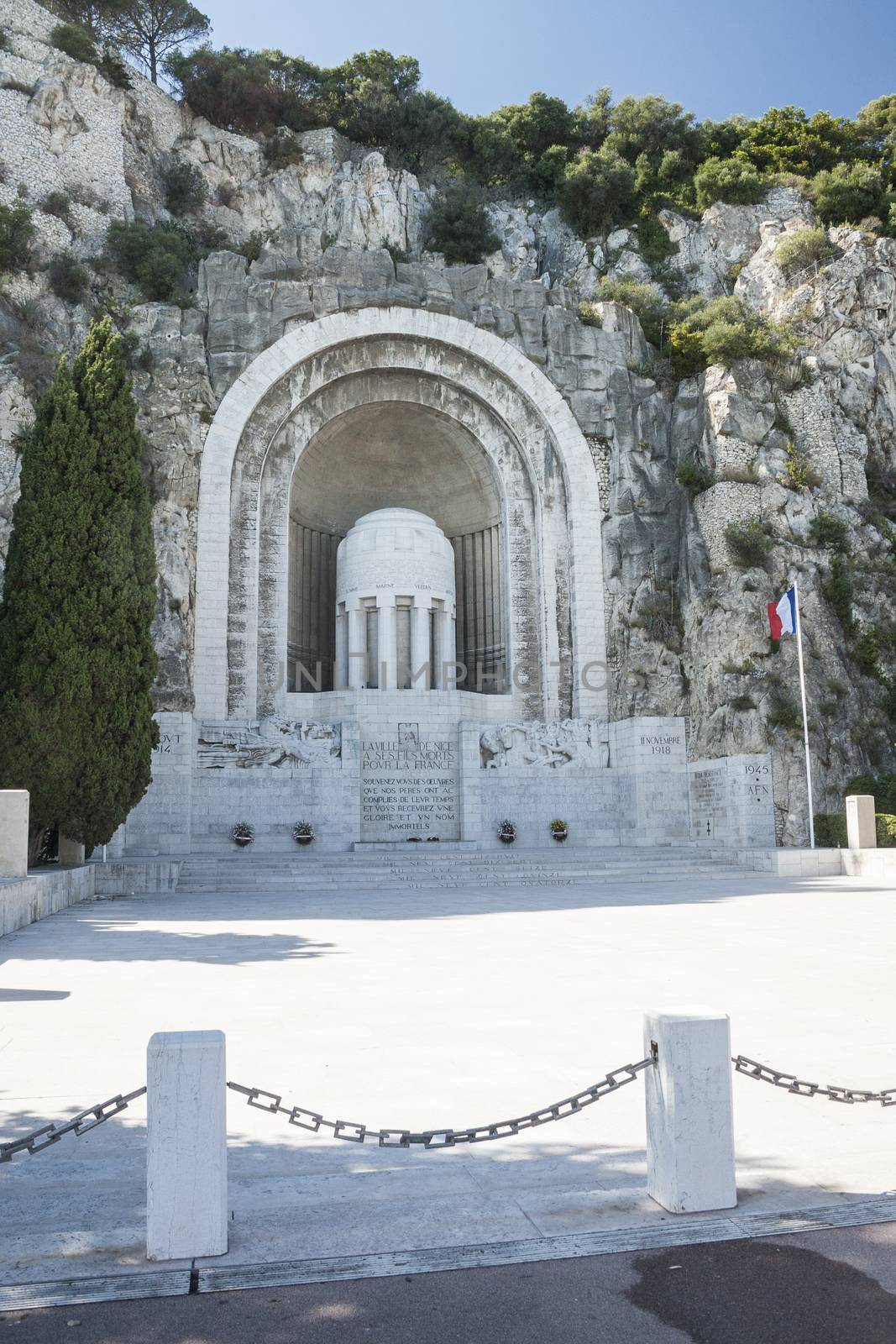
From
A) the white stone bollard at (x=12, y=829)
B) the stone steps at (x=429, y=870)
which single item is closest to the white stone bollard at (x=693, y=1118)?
the white stone bollard at (x=12, y=829)

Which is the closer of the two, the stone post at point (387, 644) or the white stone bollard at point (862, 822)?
the white stone bollard at point (862, 822)

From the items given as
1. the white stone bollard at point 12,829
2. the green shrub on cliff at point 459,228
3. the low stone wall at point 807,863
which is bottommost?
the low stone wall at point 807,863

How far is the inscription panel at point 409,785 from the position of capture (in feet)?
76.8

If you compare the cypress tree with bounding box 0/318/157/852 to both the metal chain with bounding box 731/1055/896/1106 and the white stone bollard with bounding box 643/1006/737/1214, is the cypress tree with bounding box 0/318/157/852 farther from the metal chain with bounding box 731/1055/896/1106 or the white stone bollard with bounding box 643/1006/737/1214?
the white stone bollard with bounding box 643/1006/737/1214

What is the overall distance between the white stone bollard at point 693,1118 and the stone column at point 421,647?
23.1 m

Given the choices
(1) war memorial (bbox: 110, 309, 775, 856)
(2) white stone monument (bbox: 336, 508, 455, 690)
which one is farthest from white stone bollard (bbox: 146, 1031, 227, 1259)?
(2) white stone monument (bbox: 336, 508, 455, 690)

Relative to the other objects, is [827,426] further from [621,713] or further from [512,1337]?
[512,1337]

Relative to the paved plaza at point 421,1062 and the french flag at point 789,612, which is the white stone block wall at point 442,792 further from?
the paved plaza at point 421,1062

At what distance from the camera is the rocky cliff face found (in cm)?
2609

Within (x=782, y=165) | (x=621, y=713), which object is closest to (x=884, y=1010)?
(x=621, y=713)

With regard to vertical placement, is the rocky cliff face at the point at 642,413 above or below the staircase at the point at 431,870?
above

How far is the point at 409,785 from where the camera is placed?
23750 millimetres

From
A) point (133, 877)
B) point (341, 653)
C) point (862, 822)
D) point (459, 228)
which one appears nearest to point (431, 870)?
point (133, 877)

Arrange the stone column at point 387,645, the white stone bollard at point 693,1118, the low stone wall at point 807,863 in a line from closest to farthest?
1. the white stone bollard at point 693,1118
2. the low stone wall at point 807,863
3. the stone column at point 387,645
